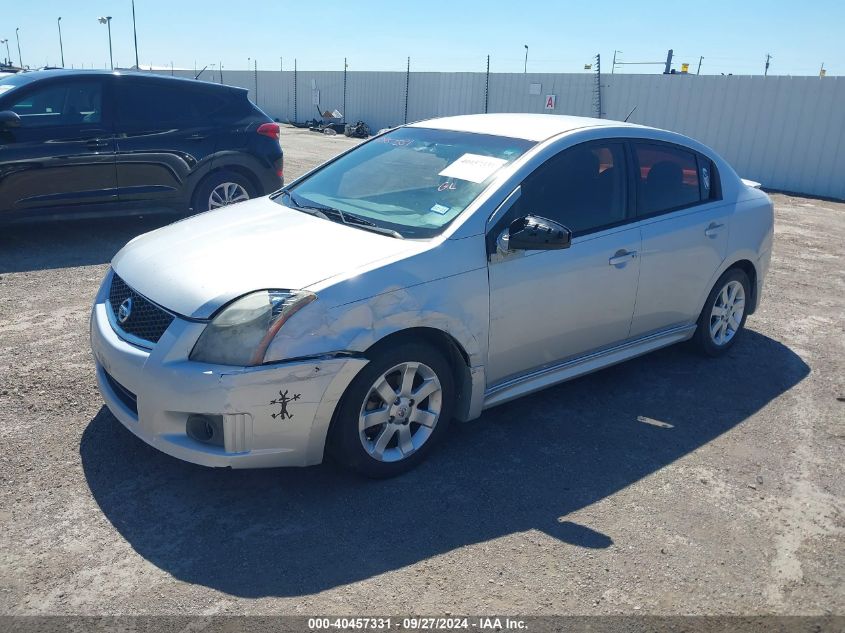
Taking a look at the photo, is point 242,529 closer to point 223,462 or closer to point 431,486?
point 223,462

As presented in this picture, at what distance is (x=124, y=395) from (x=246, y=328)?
2.72 feet

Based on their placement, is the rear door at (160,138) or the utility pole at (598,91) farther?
the utility pole at (598,91)

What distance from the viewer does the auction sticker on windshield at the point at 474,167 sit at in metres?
4.17

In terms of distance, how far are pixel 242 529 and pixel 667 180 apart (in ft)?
11.5

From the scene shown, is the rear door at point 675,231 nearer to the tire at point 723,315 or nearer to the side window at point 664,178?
the side window at point 664,178

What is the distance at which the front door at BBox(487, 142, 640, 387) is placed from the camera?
13.1 ft

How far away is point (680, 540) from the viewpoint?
3.39 meters

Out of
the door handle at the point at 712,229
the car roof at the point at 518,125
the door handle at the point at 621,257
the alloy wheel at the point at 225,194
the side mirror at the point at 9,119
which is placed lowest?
the alloy wheel at the point at 225,194

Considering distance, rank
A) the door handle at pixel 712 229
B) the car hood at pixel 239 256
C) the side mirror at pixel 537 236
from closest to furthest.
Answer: the car hood at pixel 239 256 < the side mirror at pixel 537 236 < the door handle at pixel 712 229

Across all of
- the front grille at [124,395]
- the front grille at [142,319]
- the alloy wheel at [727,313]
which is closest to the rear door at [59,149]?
the front grille at [142,319]

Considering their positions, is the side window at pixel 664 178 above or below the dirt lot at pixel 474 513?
above

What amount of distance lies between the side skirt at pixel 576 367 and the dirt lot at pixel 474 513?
11.1 inches

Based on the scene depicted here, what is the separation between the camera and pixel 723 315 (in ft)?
18.4

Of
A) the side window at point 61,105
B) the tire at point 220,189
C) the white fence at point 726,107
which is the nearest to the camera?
the side window at point 61,105
